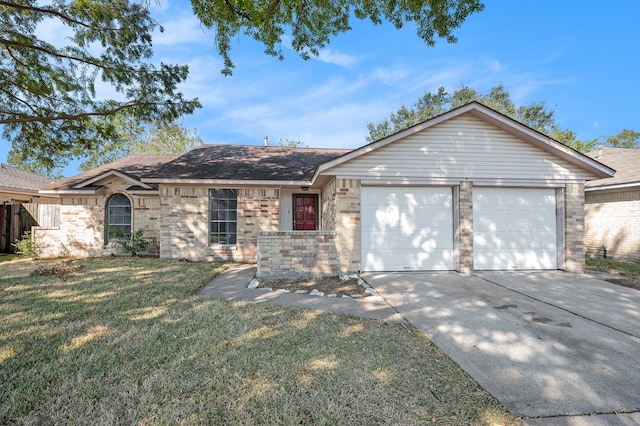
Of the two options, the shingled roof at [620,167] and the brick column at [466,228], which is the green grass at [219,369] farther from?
the shingled roof at [620,167]

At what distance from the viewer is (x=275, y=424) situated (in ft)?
7.04

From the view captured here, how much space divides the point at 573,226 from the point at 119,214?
49.6 ft

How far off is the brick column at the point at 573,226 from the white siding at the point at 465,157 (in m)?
0.47

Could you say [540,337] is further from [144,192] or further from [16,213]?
[16,213]

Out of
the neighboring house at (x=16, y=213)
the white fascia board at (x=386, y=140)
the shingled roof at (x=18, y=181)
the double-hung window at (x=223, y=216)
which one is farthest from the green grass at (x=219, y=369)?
the shingled roof at (x=18, y=181)

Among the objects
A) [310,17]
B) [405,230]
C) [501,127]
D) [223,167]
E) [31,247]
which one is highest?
[310,17]

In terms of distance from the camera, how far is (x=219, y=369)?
2883 mm

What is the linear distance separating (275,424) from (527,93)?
34.4 meters

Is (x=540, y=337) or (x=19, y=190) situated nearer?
(x=540, y=337)

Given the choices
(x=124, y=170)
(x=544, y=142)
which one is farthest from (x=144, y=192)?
(x=544, y=142)

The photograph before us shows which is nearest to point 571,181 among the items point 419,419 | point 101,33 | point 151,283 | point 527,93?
point 419,419

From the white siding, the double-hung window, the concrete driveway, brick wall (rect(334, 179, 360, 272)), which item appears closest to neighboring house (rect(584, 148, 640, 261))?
the white siding

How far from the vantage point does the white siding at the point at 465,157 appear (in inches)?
309

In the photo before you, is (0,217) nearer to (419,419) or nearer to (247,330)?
(247,330)
